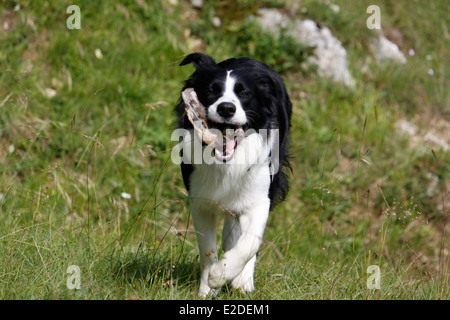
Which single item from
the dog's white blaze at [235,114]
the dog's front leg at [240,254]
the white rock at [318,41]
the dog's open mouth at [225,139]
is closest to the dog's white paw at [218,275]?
the dog's front leg at [240,254]

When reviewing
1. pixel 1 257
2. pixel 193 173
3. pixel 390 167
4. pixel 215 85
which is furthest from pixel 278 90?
pixel 390 167

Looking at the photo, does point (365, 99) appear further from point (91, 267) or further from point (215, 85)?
point (91, 267)

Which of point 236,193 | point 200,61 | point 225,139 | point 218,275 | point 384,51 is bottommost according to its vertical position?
point 218,275

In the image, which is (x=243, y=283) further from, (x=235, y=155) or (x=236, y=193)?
(x=235, y=155)

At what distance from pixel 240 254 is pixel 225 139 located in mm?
627

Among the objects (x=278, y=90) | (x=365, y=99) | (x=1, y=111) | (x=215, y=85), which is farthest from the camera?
(x=365, y=99)

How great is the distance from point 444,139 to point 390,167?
37.8 inches

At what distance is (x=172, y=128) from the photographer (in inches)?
143

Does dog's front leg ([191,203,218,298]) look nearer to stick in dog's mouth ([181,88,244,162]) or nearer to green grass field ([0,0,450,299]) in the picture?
green grass field ([0,0,450,299])

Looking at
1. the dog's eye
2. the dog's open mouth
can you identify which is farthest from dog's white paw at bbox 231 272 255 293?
the dog's eye

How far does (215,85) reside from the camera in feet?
9.86

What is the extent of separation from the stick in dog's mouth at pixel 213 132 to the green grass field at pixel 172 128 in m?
0.59

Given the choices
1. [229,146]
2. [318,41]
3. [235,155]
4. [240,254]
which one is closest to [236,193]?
[235,155]

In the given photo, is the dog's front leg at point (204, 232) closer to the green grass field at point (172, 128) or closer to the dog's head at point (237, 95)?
the green grass field at point (172, 128)
